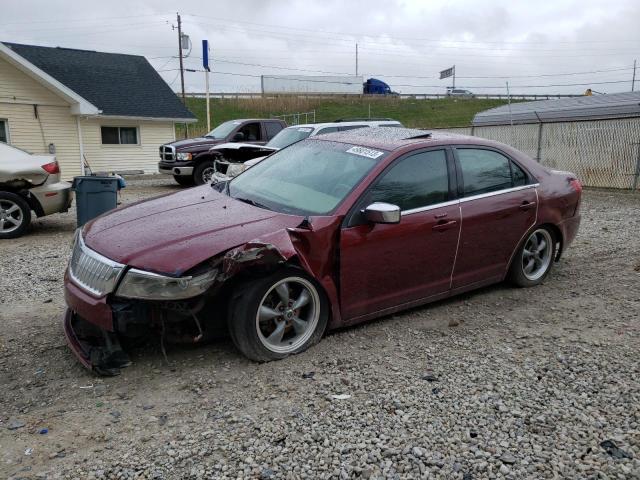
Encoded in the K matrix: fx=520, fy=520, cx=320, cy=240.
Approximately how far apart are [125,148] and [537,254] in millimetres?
19059

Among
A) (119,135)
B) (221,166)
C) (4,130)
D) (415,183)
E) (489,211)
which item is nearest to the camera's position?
(415,183)

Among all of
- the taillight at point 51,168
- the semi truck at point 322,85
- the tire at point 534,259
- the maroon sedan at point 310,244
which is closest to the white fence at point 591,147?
the tire at point 534,259

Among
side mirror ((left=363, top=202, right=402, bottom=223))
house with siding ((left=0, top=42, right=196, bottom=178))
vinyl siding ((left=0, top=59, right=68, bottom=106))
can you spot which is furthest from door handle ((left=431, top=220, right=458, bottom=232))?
vinyl siding ((left=0, top=59, right=68, bottom=106))

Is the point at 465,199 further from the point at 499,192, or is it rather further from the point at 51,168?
the point at 51,168

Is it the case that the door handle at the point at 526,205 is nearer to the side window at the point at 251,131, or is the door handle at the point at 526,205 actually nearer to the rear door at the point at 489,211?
the rear door at the point at 489,211

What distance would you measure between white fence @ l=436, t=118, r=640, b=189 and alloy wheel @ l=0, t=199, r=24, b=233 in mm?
14273

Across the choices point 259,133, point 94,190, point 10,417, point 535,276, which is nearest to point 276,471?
point 10,417

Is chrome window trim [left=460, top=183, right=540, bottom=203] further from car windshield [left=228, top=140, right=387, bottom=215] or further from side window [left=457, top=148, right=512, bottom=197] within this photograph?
car windshield [left=228, top=140, right=387, bottom=215]

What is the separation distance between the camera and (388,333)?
4.21 m

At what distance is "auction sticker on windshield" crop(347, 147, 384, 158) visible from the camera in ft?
14.0

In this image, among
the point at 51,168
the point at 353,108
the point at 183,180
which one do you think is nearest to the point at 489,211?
the point at 51,168

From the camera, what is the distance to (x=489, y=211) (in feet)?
15.3

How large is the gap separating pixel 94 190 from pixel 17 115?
12.2 meters

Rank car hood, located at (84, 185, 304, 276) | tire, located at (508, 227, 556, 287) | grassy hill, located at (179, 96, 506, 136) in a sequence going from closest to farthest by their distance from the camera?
car hood, located at (84, 185, 304, 276), tire, located at (508, 227, 556, 287), grassy hill, located at (179, 96, 506, 136)
